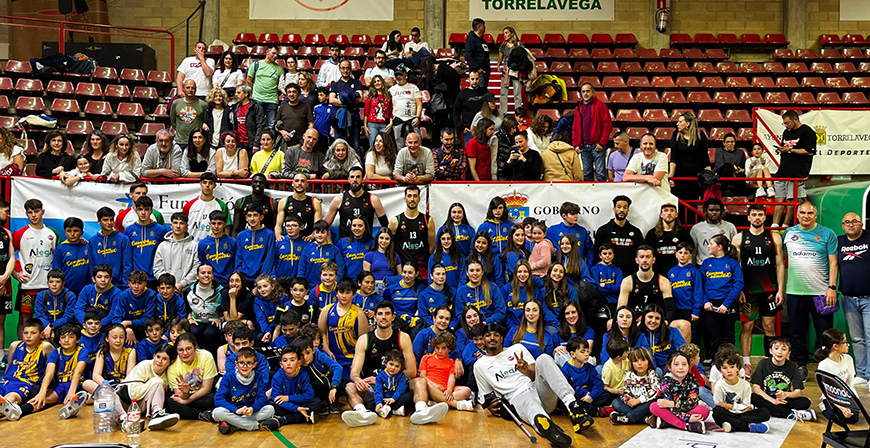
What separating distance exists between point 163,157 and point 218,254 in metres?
2.05

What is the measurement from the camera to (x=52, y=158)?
10.2m

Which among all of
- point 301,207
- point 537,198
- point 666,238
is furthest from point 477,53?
point 666,238

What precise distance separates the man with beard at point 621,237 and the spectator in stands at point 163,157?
17.2 feet

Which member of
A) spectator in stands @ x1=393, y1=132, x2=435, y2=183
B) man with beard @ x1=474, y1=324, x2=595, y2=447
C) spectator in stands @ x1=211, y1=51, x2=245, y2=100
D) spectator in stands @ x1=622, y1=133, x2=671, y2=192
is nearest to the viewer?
man with beard @ x1=474, y1=324, x2=595, y2=447

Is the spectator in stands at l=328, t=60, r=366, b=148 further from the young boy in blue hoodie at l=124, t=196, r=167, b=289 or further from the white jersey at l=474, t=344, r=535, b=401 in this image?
the white jersey at l=474, t=344, r=535, b=401

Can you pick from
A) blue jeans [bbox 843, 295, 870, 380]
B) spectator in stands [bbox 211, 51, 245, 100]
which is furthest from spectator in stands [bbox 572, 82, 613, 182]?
spectator in stands [bbox 211, 51, 245, 100]

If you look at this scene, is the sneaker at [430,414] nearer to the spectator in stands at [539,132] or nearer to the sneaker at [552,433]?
the sneaker at [552,433]

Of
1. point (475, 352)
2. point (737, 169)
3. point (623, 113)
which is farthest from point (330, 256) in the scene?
point (623, 113)

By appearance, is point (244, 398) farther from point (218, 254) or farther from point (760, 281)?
point (760, 281)

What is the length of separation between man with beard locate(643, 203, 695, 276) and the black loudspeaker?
11.0 metres

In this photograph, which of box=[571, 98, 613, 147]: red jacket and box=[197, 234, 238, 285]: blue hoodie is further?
box=[571, 98, 613, 147]: red jacket

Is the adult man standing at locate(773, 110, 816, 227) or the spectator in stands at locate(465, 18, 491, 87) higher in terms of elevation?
the spectator in stands at locate(465, 18, 491, 87)

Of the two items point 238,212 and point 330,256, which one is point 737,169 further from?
point 238,212

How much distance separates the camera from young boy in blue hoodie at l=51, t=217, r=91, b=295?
8914mm
